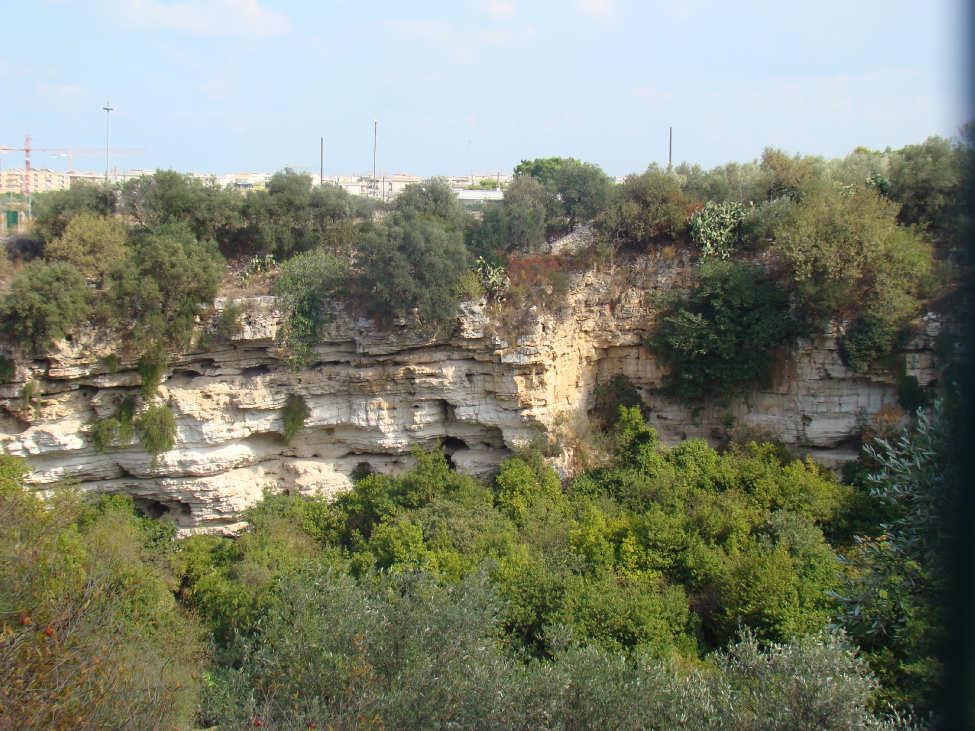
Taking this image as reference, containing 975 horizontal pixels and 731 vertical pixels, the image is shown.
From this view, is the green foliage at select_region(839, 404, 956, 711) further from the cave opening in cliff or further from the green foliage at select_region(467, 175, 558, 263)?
the cave opening in cliff

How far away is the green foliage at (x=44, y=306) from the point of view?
13609mm

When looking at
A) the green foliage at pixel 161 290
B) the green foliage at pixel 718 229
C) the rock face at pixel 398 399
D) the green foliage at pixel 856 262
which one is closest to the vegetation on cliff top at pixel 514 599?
the rock face at pixel 398 399

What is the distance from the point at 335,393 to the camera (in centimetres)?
1617

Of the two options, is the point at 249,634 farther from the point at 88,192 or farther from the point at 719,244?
the point at 719,244

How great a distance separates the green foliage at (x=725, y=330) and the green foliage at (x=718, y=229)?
510mm

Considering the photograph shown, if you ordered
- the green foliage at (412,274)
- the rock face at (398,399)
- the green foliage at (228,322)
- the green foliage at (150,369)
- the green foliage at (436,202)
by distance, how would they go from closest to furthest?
the green foliage at (150,369)
the rock face at (398,399)
the green foliage at (228,322)
the green foliage at (412,274)
the green foliage at (436,202)

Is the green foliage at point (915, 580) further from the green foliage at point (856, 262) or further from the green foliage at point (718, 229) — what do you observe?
the green foliage at point (718, 229)

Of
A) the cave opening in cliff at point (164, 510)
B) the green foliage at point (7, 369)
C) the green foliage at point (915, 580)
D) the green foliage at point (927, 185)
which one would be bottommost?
the cave opening in cliff at point (164, 510)

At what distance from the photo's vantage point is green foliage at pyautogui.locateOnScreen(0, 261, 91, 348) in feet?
44.7

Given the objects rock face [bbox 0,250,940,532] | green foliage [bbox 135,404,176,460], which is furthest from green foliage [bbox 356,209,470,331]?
green foliage [bbox 135,404,176,460]

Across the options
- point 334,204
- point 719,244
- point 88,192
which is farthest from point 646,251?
point 88,192

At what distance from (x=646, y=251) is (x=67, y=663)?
13.6m

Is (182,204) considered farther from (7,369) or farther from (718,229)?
(718,229)

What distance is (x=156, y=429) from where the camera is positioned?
14562 millimetres
